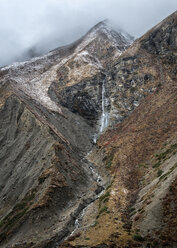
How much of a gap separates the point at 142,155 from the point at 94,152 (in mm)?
13957

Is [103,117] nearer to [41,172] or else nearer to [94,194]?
[41,172]

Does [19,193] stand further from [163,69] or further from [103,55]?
[103,55]

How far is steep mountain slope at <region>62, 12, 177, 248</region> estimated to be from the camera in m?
20.3

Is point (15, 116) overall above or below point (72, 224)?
above

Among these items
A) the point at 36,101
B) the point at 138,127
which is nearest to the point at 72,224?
the point at 138,127

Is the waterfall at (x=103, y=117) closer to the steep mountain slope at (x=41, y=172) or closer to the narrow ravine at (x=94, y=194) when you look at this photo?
the steep mountain slope at (x=41, y=172)

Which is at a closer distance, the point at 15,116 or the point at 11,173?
the point at 11,173

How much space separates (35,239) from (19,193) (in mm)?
10046

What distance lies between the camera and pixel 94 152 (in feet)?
161

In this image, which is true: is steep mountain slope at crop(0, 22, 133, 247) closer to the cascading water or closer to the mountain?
the mountain

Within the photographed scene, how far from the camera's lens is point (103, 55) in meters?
89.1

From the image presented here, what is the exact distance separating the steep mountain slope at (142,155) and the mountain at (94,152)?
5.1 inches

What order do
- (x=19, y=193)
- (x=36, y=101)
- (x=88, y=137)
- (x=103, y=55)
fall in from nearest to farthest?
(x=19, y=193) < (x=88, y=137) < (x=36, y=101) < (x=103, y=55)

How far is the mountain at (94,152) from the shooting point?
23469 mm
